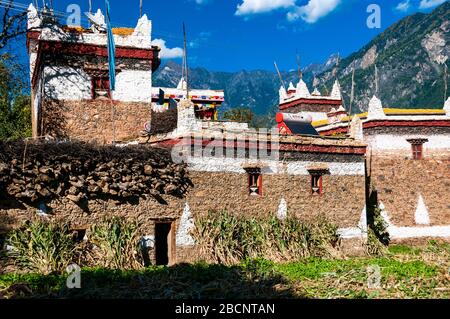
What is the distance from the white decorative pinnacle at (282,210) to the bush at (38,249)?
24.8 feet

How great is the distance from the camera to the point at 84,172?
15945mm

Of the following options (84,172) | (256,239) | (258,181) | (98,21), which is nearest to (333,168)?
(258,181)

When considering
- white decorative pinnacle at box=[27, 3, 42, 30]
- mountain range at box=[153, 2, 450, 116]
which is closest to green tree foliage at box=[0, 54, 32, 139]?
white decorative pinnacle at box=[27, 3, 42, 30]

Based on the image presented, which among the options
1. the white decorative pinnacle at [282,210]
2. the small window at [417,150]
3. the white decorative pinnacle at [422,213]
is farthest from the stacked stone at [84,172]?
A: the small window at [417,150]

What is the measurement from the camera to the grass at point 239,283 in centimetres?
1225

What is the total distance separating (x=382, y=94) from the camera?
141875 millimetres

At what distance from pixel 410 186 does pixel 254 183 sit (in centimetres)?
920

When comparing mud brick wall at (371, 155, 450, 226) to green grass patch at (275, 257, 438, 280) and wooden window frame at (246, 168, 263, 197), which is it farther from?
wooden window frame at (246, 168, 263, 197)

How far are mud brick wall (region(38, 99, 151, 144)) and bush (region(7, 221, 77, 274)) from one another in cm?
620

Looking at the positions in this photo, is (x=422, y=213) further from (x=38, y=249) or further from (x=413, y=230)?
(x=38, y=249)

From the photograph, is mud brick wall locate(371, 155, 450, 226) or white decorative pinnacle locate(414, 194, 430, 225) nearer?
mud brick wall locate(371, 155, 450, 226)

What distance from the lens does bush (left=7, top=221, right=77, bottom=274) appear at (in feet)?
47.4

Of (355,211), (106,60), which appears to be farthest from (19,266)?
(355,211)

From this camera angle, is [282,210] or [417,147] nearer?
[282,210]
